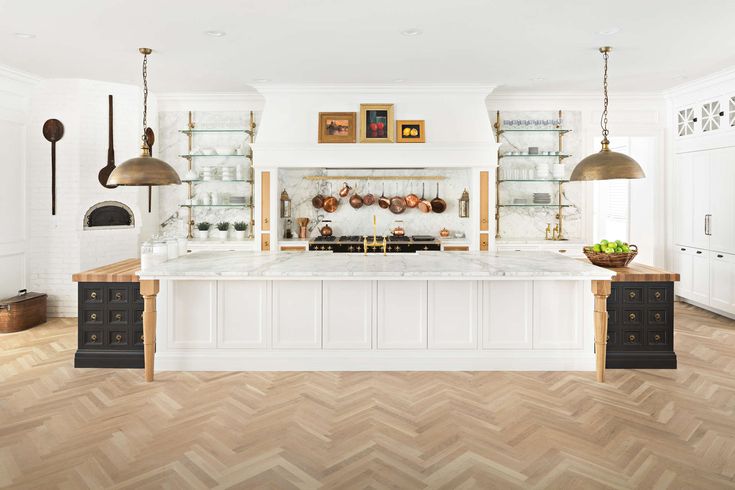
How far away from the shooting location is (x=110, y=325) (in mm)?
4465

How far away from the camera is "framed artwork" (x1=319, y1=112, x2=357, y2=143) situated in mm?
6531

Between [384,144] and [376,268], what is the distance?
2.83 metres

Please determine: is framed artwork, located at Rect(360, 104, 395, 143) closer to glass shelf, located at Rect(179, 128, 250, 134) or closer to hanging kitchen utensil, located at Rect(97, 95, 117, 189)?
glass shelf, located at Rect(179, 128, 250, 134)

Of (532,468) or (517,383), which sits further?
(517,383)

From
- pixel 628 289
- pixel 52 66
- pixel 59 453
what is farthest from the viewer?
pixel 52 66

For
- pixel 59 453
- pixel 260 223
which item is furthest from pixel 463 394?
pixel 260 223

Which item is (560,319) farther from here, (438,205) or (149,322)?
(149,322)

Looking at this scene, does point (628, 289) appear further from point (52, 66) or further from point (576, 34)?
point (52, 66)

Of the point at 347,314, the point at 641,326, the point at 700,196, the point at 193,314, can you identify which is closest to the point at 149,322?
the point at 193,314

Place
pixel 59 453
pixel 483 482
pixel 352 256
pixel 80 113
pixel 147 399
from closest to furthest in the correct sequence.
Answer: pixel 483 482, pixel 59 453, pixel 147 399, pixel 352 256, pixel 80 113

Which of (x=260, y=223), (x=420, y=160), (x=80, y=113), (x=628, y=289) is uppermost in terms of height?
(x=80, y=113)

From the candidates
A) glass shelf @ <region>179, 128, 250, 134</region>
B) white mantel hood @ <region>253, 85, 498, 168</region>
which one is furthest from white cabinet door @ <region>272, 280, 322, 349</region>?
glass shelf @ <region>179, 128, 250, 134</region>

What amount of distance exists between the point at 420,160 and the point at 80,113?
426 cm

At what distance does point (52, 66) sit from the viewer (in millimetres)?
5656
